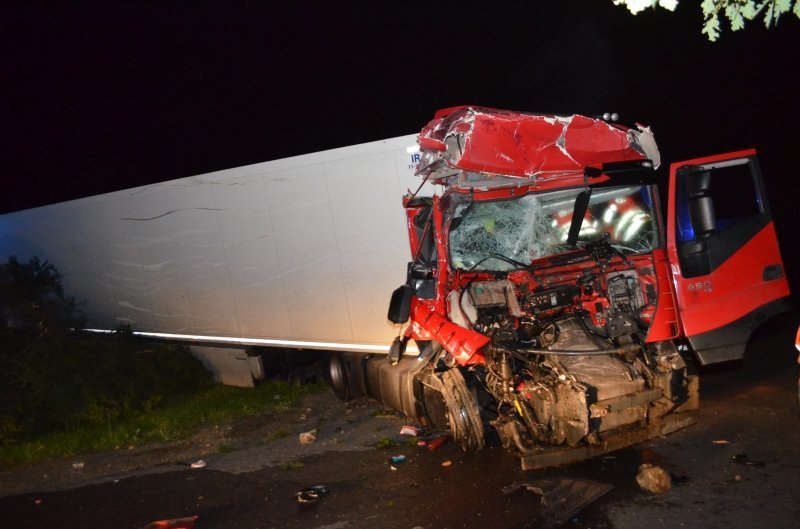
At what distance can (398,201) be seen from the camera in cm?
794

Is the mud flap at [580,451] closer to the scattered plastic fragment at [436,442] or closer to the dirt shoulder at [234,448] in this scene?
→ the scattered plastic fragment at [436,442]

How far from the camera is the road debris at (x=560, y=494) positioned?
15.7ft

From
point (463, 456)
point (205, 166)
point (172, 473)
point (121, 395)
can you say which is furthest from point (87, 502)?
point (205, 166)

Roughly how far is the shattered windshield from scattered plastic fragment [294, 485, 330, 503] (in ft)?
7.68

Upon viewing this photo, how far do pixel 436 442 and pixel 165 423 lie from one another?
3962 millimetres

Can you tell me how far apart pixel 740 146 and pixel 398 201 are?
12105 mm

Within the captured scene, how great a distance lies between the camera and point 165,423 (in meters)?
8.84

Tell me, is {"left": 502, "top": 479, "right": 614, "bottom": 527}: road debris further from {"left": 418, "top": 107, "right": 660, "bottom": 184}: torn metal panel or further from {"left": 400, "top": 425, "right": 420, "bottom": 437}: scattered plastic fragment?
{"left": 418, "top": 107, "right": 660, "bottom": 184}: torn metal panel

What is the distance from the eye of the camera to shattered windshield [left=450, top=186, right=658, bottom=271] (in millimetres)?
6305

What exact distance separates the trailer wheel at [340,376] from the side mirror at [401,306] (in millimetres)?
2305

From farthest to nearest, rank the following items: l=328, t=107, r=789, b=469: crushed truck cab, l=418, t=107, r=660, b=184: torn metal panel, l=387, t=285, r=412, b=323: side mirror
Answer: l=387, t=285, r=412, b=323: side mirror
l=418, t=107, r=660, b=184: torn metal panel
l=328, t=107, r=789, b=469: crushed truck cab

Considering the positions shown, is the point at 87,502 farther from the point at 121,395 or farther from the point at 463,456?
the point at 463,456

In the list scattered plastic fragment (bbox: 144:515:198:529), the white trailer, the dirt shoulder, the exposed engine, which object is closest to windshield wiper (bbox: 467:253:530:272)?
the exposed engine

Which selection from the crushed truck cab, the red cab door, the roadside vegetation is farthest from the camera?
the roadside vegetation
